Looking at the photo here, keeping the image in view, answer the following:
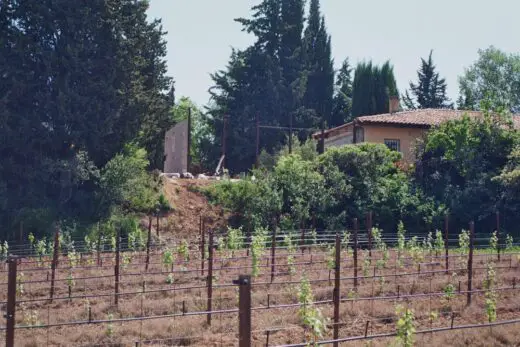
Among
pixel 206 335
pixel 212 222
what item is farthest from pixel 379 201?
pixel 206 335

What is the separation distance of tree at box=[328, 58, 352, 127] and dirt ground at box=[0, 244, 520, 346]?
98.4 feet

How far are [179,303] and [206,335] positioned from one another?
1710 mm

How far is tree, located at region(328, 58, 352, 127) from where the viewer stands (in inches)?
1786

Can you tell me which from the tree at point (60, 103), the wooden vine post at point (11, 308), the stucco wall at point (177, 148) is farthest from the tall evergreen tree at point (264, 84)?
the wooden vine post at point (11, 308)

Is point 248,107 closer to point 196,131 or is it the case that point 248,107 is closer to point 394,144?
point 394,144

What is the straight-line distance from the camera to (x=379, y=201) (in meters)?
23.2

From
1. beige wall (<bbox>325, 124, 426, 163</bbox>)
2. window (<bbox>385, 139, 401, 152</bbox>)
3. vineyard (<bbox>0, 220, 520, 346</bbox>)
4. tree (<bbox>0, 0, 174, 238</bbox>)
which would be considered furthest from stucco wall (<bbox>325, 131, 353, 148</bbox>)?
vineyard (<bbox>0, 220, 520, 346</bbox>)

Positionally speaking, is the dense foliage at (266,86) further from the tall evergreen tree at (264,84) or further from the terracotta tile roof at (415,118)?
the terracotta tile roof at (415,118)

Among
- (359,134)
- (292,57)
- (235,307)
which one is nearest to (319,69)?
(292,57)

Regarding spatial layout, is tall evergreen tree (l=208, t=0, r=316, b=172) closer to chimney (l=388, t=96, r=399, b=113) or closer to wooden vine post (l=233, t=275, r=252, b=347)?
chimney (l=388, t=96, r=399, b=113)

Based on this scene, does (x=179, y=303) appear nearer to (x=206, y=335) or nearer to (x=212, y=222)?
(x=206, y=335)

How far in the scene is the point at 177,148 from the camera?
1310 inches

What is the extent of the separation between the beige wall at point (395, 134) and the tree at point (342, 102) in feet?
52.1

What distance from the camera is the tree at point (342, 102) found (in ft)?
149
